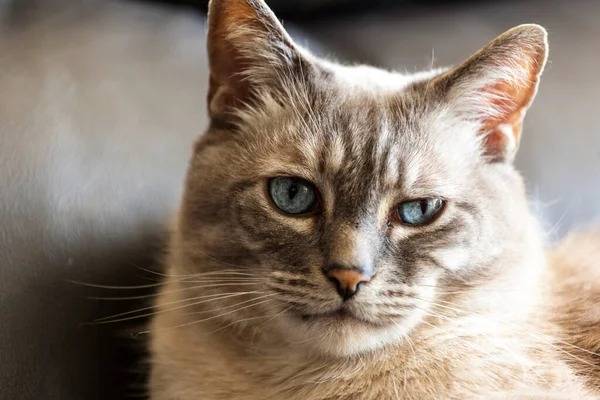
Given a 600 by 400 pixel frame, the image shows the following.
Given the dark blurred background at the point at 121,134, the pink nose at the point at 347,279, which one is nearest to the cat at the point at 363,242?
the pink nose at the point at 347,279

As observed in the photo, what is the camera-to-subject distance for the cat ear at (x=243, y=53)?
123cm

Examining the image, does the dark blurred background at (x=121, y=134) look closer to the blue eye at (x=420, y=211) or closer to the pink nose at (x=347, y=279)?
the blue eye at (x=420, y=211)

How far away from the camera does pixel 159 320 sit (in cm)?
143

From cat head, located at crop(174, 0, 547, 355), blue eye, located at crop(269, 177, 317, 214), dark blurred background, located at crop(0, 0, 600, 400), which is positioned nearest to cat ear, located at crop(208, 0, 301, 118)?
cat head, located at crop(174, 0, 547, 355)

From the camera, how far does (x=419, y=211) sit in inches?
46.5

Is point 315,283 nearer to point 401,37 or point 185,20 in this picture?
point 185,20

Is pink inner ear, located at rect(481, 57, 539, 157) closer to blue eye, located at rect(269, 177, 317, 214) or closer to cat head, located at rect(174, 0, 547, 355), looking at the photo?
cat head, located at rect(174, 0, 547, 355)

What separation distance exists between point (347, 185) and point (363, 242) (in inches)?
4.7

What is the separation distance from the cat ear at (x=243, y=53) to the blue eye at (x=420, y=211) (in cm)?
36

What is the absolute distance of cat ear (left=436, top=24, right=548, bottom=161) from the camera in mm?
1195

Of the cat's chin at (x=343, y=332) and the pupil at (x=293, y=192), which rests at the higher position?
the pupil at (x=293, y=192)

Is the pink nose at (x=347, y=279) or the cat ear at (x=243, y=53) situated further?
the cat ear at (x=243, y=53)

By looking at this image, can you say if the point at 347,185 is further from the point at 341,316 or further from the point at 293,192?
the point at 341,316

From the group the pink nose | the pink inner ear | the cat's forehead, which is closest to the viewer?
the pink nose
